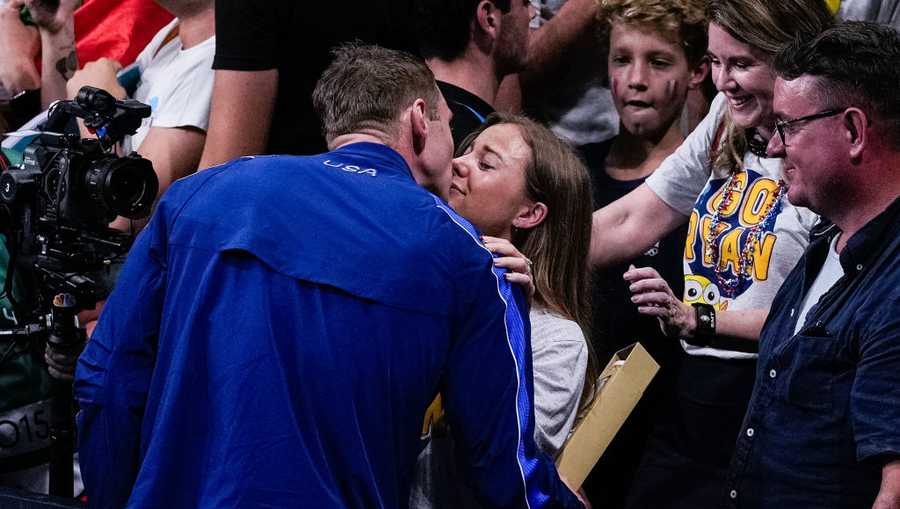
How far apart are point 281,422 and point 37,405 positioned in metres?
1.39

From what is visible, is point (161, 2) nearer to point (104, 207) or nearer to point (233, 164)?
point (104, 207)

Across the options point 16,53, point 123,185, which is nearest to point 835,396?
point 123,185

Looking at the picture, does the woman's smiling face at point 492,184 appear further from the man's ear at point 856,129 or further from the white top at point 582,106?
the white top at point 582,106

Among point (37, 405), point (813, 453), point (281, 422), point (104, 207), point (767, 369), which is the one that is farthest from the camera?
point (37, 405)

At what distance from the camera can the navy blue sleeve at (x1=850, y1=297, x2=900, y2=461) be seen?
2045 mm

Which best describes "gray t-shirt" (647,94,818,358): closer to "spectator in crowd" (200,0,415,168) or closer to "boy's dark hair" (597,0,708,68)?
"boy's dark hair" (597,0,708,68)

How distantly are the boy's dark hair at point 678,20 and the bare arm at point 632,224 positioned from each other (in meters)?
0.44

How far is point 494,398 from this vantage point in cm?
208

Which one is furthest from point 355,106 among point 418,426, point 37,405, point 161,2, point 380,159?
point 161,2

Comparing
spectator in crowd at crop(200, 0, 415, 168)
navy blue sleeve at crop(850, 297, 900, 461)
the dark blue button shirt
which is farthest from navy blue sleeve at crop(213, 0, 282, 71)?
navy blue sleeve at crop(850, 297, 900, 461)

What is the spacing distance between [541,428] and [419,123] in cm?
65

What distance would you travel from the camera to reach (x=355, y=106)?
2234 mm

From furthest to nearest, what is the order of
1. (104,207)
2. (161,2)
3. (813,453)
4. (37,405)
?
(161,2) → (37,405) → (104,207) → (813,453)

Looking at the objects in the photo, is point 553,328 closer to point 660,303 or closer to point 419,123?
point 660,303
